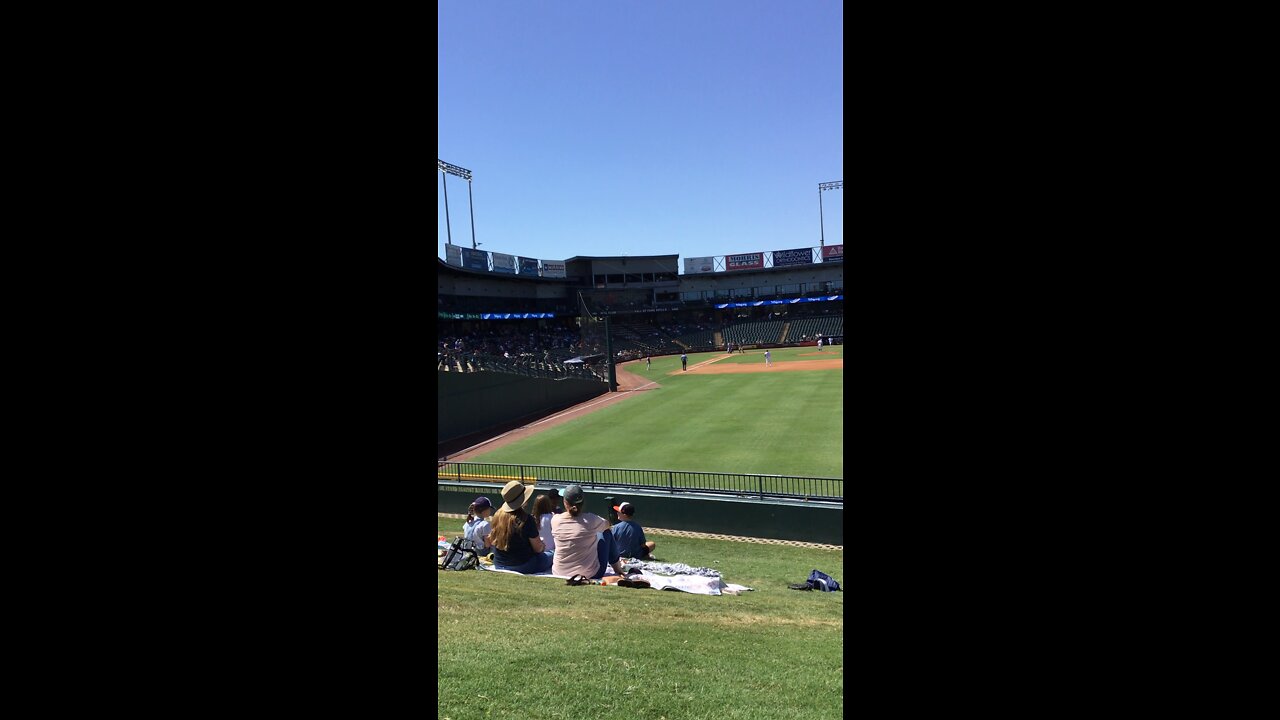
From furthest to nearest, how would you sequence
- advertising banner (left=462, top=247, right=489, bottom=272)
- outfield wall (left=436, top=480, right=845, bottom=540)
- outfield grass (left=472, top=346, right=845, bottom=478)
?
1. advertising banner (left=462, top=247, right=489, bottom=272)
2. outfield grass (left=472, top=346, right=845, bottom=478)
3. outfield wall (left=436, top=480, right=845, bottom=540)

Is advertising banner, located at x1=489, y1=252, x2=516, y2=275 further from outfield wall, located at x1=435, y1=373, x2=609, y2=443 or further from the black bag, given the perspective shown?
the black bag

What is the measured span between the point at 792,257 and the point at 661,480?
65.7 meters

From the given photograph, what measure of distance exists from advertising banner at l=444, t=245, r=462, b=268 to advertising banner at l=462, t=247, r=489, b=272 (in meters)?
0.36

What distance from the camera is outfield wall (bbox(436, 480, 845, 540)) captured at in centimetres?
1154

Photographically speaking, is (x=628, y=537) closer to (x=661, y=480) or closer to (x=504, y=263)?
(x=661, y=480)

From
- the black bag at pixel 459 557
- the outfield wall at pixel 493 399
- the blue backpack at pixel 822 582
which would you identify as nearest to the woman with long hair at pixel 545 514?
the black bag at pixel 459 557

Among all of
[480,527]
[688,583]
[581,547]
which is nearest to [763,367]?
[480,527]

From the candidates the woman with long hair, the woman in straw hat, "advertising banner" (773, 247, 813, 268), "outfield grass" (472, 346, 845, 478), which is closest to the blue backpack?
the woman in straw hat
